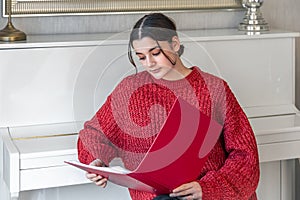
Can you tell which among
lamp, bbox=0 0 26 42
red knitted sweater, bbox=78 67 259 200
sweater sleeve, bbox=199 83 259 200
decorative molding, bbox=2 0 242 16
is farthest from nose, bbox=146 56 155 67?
decorative molding, bbox=2 0 242 16

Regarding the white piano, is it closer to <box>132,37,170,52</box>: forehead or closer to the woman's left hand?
<box>132,37,170,52</box>: forehead

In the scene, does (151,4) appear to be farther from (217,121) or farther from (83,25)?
(217,121)

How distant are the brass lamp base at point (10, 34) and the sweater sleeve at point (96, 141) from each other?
504mm

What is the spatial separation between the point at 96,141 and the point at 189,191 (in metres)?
0.32

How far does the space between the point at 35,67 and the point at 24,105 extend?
A: 0.14 meters

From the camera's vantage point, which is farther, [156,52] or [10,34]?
[10,34]

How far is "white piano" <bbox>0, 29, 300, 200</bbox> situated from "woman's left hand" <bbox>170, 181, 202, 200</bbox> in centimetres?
40

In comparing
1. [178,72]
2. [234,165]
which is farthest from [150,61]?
[234,165]

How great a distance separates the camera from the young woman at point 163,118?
1697mm

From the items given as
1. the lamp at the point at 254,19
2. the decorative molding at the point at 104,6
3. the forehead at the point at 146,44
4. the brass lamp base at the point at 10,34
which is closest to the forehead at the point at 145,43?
the forehead at the point at 146,44

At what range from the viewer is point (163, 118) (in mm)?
1730

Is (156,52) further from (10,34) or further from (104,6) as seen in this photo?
(104,6)

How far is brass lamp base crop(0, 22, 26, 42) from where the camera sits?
6.95 feet

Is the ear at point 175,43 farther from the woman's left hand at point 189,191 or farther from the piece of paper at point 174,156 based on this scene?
the woman's left hand at point 189,191
